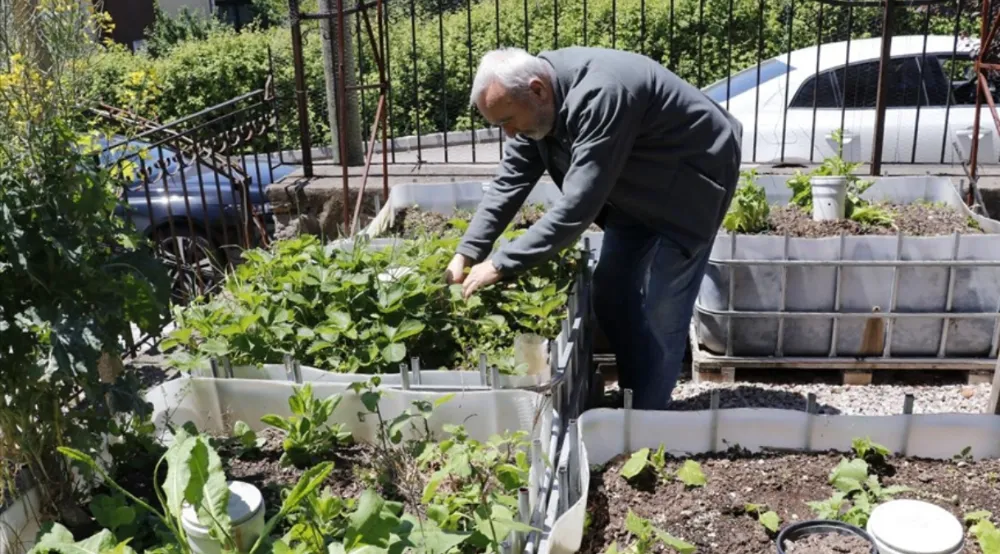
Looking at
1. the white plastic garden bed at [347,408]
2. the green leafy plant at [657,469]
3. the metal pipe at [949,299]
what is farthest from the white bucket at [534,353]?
the metal pipe at [949,299]

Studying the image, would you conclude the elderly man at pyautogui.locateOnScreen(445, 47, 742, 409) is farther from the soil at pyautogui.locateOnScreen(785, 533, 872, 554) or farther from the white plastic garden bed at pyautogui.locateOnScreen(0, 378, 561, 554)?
the soil at pyautogui.locateOnScreen(785, 533, 872, 554)

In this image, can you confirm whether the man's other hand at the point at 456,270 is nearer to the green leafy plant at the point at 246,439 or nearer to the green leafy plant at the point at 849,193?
the green leafy plant at the point at 246,439

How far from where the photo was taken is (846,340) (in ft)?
13.1

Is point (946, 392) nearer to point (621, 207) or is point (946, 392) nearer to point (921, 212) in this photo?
point (921, 212)

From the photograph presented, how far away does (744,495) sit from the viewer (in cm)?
231

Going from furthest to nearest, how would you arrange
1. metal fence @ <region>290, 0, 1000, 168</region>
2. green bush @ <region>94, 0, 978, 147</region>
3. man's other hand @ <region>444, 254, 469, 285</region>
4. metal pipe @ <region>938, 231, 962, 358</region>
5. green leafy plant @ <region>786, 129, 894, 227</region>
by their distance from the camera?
green bush @ <region>94, 0, 978, 147</region> < metal fence @ <region>290, 0, 1000, 168</region> < green leafy plant @ <region>786, 129, 894, 227</region> < metal pipe @ <region>938, 231, 962, 358</region> < man's other hand @ <region>444, 254, 469, 285</region>

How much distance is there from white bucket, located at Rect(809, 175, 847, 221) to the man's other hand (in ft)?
6.11

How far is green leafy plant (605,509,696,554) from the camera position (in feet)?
6.65

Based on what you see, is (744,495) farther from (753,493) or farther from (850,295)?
(850,295)

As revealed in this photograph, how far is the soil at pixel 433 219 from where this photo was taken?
4.35m

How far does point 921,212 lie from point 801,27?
8.13 m

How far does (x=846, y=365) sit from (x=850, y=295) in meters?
0.32

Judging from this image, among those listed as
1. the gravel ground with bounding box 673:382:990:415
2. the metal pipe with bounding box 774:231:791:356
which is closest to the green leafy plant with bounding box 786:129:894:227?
the metal pipe with bounding box 774:231:791:356

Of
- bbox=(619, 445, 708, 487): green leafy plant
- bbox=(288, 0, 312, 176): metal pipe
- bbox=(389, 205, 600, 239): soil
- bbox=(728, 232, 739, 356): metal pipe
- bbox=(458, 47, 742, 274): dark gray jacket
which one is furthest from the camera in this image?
bbox=(288, 0, 312, 176): metal pipe
